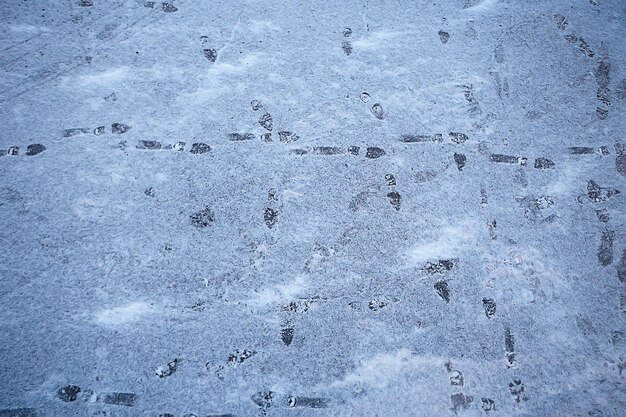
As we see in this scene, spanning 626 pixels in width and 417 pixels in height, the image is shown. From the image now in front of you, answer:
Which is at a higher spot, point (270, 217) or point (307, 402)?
point (270, 217)

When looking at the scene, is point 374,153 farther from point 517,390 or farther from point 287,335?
point 517,390

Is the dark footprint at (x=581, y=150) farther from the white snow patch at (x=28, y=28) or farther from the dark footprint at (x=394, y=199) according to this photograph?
the white snow patch at (x=28, y=28)

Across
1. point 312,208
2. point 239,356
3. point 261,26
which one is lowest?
point 239,356

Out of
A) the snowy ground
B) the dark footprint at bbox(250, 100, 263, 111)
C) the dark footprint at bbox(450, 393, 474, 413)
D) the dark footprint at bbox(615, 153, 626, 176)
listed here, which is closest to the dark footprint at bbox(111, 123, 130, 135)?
the snowy ground

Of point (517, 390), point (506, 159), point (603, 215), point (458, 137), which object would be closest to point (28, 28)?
point (458, 137)

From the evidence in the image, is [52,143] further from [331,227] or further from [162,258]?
[331,227]

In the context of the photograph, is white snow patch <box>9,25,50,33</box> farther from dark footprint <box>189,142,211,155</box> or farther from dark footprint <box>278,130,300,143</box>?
dark footprint <box>278,130,300,143</box>
